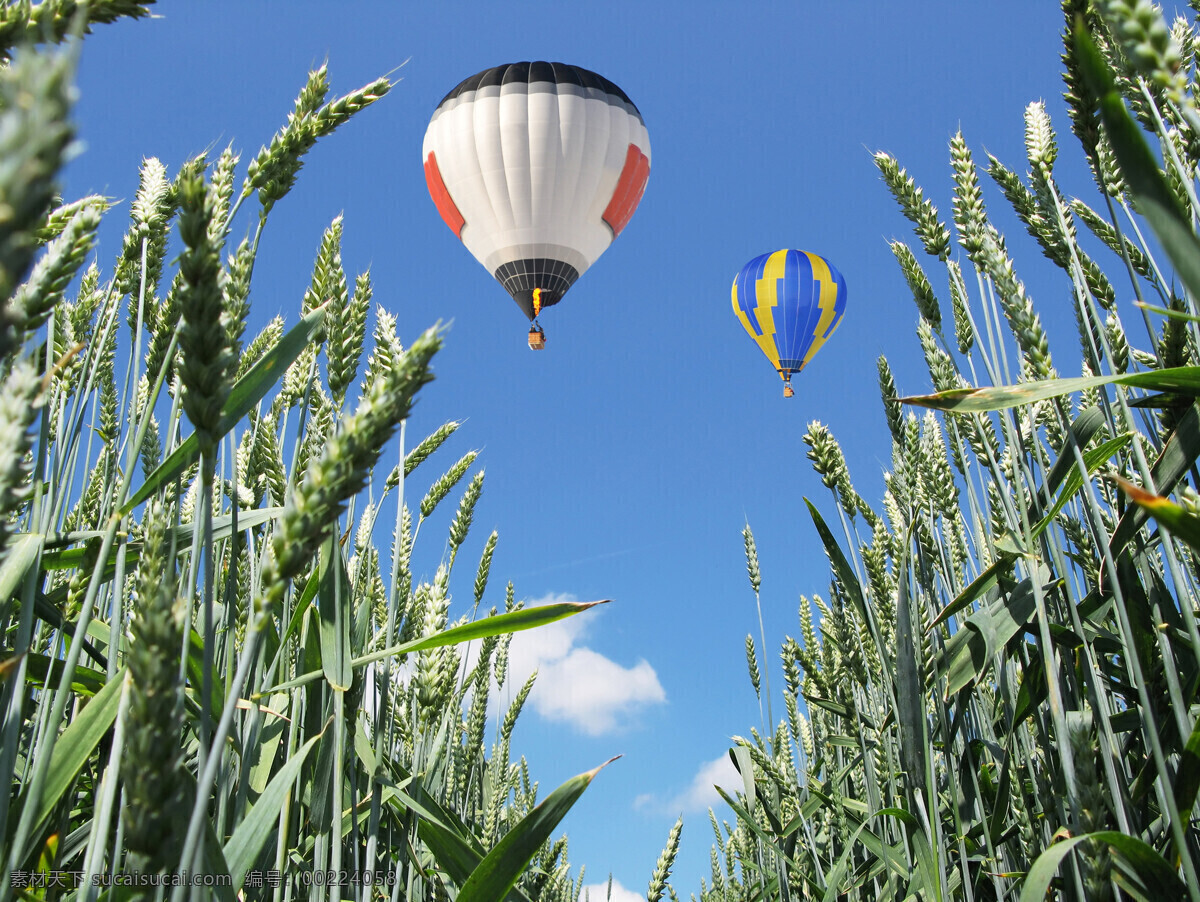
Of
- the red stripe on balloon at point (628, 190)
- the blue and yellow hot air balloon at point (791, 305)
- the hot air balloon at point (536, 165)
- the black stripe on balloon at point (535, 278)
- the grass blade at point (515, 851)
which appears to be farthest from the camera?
the blue and yellow hot air balloon at point (791, 305)

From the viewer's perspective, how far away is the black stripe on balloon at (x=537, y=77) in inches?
721

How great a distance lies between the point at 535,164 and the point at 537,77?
2.17 metres

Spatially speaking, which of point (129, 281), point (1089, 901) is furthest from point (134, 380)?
point (1089, 901)

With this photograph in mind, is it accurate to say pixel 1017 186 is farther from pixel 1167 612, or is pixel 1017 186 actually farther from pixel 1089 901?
pixel 1089 901

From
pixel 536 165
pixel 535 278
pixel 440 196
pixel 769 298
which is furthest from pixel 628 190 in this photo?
pixel 769 298

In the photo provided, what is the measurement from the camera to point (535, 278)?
1953cm

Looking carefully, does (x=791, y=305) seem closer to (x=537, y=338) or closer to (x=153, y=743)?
(x=537, y=338)

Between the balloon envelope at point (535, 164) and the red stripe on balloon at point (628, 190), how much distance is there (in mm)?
24

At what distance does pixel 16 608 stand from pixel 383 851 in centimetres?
119

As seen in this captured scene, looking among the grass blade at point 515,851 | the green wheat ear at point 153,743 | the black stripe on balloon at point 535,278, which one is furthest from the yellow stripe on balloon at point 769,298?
the green wheat ear at point 153,743

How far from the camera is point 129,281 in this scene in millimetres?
2174

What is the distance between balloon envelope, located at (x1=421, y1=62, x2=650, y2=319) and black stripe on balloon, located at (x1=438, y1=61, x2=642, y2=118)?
0.09ft

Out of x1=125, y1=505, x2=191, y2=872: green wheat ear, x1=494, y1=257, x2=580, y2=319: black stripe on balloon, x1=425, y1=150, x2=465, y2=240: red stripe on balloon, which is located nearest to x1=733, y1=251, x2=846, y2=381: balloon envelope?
x1=494, y1=257, x2=580, y2=319: black stripe on balloon

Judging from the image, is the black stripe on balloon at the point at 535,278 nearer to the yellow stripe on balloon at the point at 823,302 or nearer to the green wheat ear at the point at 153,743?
the yellow stripe on balloon at the point at 823,302
